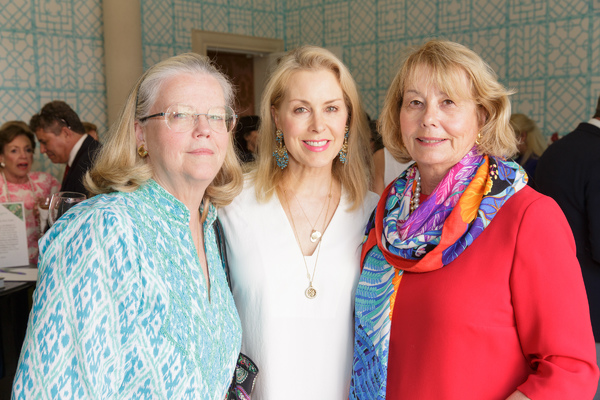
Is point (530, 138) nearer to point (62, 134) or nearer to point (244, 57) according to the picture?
point (62, 134)

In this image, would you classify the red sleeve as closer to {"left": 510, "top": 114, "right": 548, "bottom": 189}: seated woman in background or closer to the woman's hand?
the woman's hand

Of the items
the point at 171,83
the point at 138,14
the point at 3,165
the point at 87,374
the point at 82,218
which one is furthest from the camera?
the point at 138,14

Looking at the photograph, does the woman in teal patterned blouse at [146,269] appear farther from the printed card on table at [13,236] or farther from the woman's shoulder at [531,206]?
the printed card on table at [13,236]

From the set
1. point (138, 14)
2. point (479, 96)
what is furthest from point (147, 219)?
point (138, 14)

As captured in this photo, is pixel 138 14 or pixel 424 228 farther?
pixel 138 14

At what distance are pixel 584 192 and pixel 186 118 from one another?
2282mm

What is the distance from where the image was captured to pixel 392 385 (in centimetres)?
168

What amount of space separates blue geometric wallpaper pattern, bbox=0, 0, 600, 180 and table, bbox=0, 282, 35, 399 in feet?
Result: 11.1

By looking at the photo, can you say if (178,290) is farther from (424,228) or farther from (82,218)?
(424,228)

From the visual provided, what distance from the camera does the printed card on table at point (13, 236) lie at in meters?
3.82

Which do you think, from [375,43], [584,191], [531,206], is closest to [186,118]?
[531,206]

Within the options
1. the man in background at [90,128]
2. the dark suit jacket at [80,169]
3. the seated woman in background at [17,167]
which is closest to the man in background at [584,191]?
the dark suit jacket at [80,169]

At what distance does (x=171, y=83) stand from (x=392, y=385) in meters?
1.13

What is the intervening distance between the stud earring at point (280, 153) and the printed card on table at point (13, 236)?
2.48 meters
